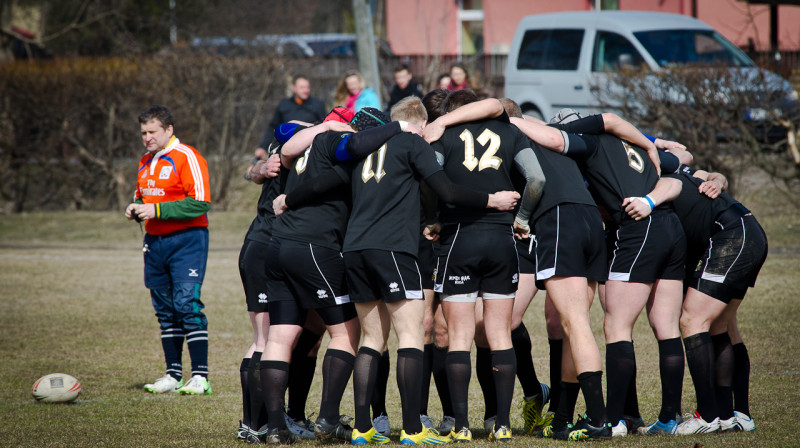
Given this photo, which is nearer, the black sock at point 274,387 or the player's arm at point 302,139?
the black sock at point 274,387

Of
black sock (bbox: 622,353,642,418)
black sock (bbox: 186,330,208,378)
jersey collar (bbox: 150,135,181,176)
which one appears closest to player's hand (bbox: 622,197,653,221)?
black sock (bbox: 622,353,642,418)

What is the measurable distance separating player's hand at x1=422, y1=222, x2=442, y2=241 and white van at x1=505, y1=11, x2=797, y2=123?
946cm

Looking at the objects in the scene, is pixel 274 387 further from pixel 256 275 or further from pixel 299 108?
pixel 299 108

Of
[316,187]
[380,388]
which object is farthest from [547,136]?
[380,388]

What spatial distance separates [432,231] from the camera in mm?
5184

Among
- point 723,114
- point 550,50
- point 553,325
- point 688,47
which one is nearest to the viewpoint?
point 553,325

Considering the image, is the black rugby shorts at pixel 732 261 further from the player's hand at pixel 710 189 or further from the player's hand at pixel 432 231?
the player's hand at pixel 432 231

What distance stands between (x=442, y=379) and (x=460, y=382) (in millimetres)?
640

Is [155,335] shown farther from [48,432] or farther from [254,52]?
[254,52]

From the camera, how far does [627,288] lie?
204 inches

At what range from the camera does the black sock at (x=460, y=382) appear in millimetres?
4992

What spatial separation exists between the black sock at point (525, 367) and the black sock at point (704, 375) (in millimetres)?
1000

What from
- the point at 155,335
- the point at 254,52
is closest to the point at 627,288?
the point at 155,335

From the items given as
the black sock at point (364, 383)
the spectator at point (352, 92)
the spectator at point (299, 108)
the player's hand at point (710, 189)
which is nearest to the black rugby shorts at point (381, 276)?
the black sock at point (364, 383)
